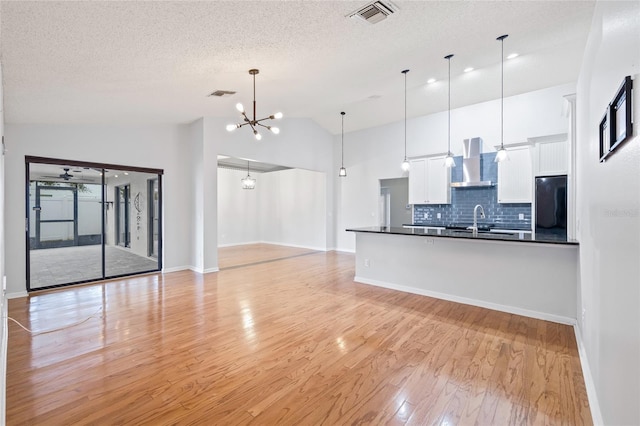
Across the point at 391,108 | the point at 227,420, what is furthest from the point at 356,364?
the point at 391,108

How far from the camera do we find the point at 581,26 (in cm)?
319

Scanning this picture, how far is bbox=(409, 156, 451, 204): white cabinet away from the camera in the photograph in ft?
22.3

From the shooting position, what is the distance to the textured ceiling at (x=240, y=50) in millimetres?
2338

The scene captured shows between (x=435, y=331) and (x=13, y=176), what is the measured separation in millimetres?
6100

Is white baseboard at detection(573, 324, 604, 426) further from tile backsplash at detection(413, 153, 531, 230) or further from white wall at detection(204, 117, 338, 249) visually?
white wall at detection(204, 117, 338, 249)

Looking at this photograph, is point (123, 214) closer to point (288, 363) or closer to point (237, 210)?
point (237, 210)

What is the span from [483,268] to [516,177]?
2.88m

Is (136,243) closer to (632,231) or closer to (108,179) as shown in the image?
(108,179)

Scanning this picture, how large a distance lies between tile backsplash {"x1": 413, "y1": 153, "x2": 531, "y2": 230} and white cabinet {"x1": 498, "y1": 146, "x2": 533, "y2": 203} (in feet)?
0.83

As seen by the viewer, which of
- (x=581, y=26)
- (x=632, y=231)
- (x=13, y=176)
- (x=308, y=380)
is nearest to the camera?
(x=632, y=231)

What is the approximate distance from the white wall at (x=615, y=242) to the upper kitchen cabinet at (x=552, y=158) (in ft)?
11.7

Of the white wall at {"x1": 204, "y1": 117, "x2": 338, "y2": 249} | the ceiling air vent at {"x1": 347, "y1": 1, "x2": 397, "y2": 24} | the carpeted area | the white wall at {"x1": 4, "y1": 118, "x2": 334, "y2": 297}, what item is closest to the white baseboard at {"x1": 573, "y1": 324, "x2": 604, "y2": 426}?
the ceiling air vent at {"x1": 347, "y1": 1, "x2": 397, "y2": 24}

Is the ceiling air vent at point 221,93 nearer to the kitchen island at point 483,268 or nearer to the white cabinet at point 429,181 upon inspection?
the kitchen island at point 483,268

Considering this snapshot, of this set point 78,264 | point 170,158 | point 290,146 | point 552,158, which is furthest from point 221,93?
point 552,158
